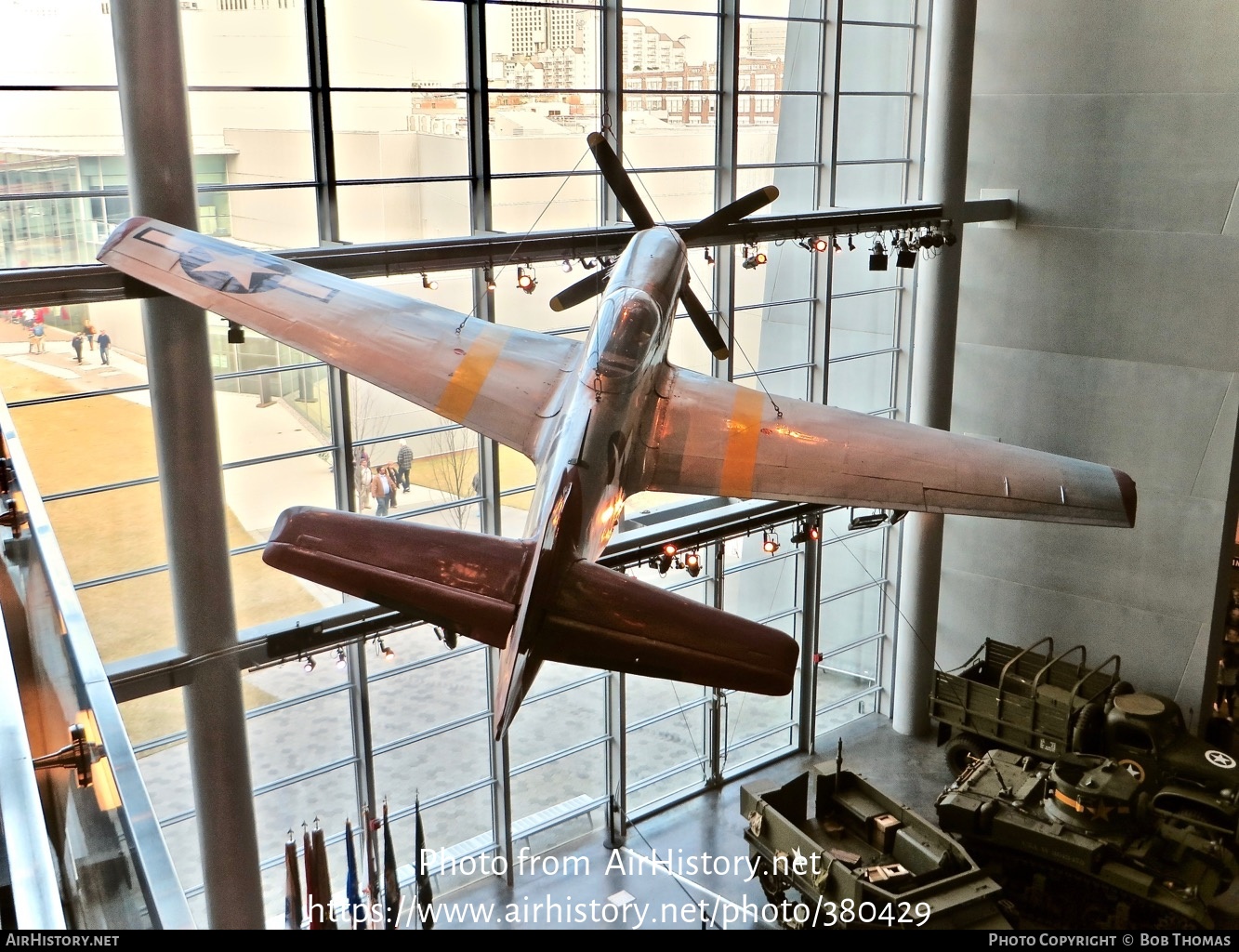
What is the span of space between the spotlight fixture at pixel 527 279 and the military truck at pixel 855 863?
6998 millimetres

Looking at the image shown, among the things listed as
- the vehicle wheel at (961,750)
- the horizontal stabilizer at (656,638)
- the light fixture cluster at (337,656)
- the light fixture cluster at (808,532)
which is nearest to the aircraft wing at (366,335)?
the horizontal stabilizer at (656,638)

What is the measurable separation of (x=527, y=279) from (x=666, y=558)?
422 cm

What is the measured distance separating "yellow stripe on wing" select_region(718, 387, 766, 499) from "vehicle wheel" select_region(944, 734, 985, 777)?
30.0 ft

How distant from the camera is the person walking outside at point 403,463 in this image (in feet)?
45.8

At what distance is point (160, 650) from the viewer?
11422mm

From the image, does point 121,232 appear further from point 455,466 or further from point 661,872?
point 661,872

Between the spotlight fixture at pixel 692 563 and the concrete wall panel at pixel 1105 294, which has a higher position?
the concrete wall panel at pixel 1105 294

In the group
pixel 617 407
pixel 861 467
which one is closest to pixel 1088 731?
pixel 861 467

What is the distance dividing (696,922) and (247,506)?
7.64 m

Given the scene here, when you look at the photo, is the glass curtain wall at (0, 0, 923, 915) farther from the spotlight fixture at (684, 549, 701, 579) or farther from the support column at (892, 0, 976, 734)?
the spotlight fixture at (684, 549, 701, 579)

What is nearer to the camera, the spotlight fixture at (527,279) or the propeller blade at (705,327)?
the propeller blade at (705,327)

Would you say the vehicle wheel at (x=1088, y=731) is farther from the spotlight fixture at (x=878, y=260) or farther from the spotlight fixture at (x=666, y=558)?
the spotlight fixture at (x=878, y=260)

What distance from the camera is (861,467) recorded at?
33.3 ft

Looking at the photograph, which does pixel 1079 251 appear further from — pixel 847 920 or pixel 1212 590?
pixel 847 920
